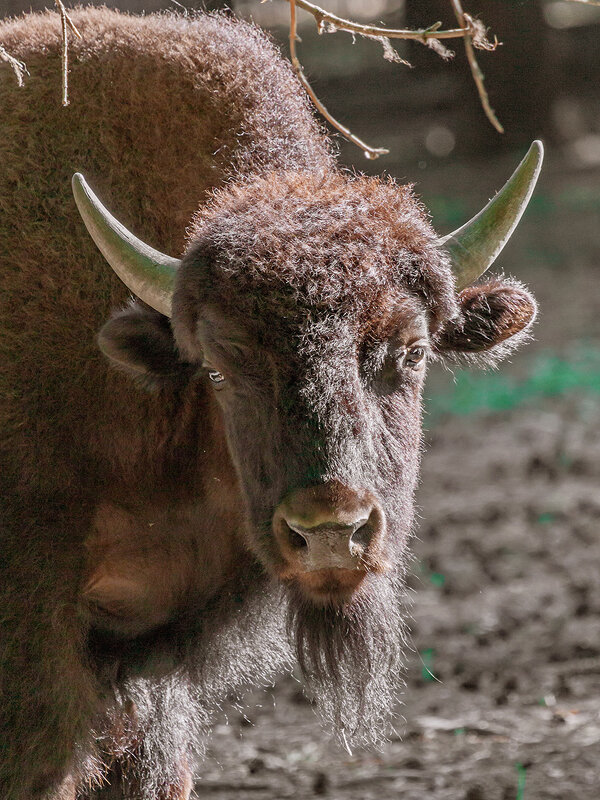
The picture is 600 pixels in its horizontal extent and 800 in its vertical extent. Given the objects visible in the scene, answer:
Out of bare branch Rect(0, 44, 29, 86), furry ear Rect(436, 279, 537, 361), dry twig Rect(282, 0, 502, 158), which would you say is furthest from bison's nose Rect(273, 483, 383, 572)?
bare branch Rect(0, 44, 29, 86)

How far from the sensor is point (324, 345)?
3.51 meters

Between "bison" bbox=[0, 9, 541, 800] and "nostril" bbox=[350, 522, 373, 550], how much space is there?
0.02m

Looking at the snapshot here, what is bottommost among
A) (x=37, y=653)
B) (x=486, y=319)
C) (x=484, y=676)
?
(x=484, y=676)

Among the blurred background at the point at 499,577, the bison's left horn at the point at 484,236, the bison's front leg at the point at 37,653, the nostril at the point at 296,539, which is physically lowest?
the blurred background at the point at 499,577

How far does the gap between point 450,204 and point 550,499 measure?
8.84m

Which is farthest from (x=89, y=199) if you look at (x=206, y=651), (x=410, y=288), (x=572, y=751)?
(x=572, y=751)

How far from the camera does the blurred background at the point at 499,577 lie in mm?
5414

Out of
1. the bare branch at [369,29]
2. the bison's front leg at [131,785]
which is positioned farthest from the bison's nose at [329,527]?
the bison's front leg at [131,785]

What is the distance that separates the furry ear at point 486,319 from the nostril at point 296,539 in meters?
1.17

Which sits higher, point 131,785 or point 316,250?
point 316,250

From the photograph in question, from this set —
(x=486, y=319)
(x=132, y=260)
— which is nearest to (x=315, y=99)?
(x=132, y=260)

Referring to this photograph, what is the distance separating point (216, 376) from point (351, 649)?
3.64ft

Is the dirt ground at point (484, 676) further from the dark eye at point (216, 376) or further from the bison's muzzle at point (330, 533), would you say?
the dark eye at point (216, 376)

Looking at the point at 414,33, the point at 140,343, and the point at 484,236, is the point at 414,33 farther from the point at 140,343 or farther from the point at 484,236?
the point at 140,343
